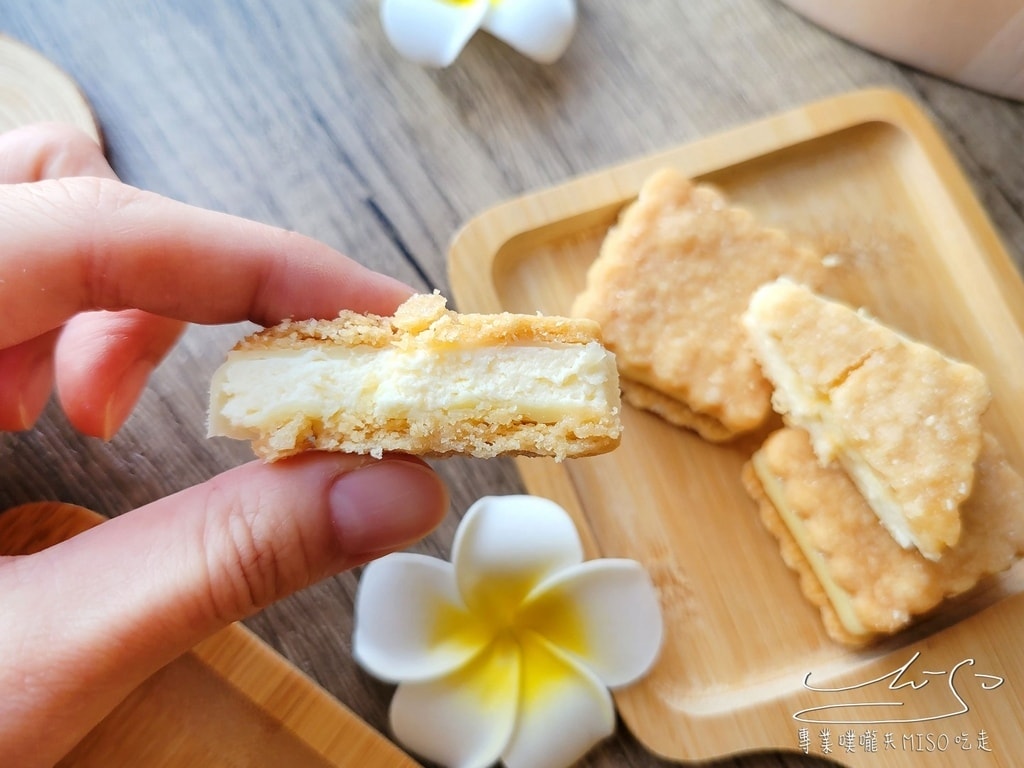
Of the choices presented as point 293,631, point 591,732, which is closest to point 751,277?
point 591,732

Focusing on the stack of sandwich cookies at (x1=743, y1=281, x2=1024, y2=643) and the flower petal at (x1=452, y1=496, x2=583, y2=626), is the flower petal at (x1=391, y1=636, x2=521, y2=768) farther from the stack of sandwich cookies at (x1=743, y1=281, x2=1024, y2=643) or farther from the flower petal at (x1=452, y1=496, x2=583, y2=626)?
the stack of sandwich cookies at (x1=743, y1=281, x2=1024, y2=643)

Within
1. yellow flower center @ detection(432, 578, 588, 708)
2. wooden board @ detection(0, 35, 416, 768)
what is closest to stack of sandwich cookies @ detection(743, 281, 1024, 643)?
yellow flower center @ detection(432, 578, 588, 708)

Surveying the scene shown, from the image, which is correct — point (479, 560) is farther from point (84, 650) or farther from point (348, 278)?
point (84, 650)

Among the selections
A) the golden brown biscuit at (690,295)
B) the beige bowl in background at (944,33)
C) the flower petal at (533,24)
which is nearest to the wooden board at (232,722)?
the golden brown biscuit at (690,295)

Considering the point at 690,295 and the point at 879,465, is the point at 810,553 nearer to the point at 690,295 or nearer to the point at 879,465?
the point at 879,465

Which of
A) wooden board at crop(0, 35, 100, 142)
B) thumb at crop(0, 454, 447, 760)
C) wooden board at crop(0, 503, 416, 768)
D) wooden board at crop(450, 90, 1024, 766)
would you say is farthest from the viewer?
wooden board at crop(0, 35, 100, 142)

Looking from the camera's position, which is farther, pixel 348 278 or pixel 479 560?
pixel 479 560

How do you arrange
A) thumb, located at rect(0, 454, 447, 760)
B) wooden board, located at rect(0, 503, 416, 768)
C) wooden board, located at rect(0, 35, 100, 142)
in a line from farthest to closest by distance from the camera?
wooden board, located at rect(0, 35, 100, 142)
wooden board, located at rect(0, 503, 416, 768)
thumb, located at rect(0, 454, 447, 760)
